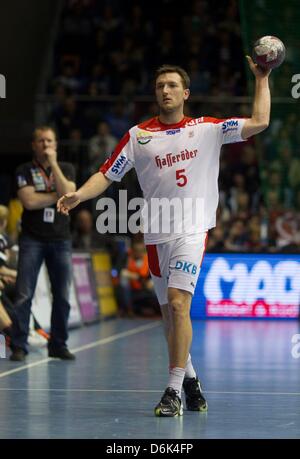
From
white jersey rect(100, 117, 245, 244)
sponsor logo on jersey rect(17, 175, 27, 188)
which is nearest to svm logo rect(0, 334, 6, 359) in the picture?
sponsor logo on jersey rect(17, 175, 27, 188)

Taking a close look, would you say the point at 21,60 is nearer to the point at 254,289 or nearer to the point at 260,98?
the point at 254,289

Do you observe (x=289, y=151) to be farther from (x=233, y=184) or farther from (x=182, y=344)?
(x=182, y=344)

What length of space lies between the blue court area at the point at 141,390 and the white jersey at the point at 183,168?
141 cm

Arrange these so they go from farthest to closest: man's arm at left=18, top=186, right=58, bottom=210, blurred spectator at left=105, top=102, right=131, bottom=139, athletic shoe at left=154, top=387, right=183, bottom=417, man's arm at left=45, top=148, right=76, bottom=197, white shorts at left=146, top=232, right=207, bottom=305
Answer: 1. blurred spectator at left=105, top=102, right=131, bottom=139
2. man's arm at left=18, top=186, right=58, bottom=210
3. man's arm at left=45, top=148, right=76, bottom=197
4. white shorts at left=146, top=232, right=207, bottom=305
5. athletic shoe at left=154, top=387, right=183, bottom=417

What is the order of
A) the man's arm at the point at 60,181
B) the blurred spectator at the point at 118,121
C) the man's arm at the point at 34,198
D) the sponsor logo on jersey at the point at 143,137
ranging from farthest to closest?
the blurred spectator at the point at 118,121, the man's arm at the point at 34,198, the man's arm at the point at 60,181, the sponsor logo on jersey at the point at 143,137

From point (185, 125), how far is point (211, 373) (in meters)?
3.60

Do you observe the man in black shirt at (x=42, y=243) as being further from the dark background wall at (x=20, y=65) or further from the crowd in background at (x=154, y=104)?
the dark background wall at (x=20, y=65)

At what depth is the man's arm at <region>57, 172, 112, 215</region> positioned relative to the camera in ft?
27.1

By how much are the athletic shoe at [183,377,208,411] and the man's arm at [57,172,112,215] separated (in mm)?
1573

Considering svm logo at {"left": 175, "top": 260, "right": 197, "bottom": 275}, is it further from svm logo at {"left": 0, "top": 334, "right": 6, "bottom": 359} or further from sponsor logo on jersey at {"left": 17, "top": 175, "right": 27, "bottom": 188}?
svm logo at {"left": 0, "top": 334, "right": 6, "bottom": 359}

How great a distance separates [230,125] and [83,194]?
1205mm

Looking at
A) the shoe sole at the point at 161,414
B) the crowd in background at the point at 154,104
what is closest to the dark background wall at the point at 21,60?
the crowd in background at the point at 154,104

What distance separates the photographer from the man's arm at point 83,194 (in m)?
8.25
